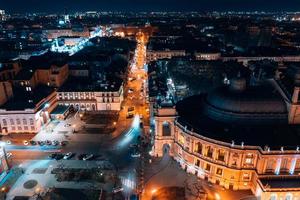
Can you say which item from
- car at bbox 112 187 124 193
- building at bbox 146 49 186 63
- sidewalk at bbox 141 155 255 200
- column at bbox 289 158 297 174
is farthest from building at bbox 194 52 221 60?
car at bbox 112 187 124 193

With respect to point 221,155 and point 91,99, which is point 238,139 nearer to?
point 221,155

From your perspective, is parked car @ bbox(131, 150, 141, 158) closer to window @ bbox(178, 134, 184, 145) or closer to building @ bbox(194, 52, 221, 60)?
window @ bbox(178, 134, 184, 145)

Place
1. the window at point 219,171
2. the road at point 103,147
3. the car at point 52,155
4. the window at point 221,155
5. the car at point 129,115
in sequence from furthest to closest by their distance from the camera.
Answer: the car at point 129,115
the car at point 52,155
the road at point 103,147
the window at point 219,171
the window at point 221,155

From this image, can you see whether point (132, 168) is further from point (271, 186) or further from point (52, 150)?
point (271, 186)

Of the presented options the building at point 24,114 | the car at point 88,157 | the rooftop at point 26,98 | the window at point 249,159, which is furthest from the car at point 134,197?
the rooftop at point 26,98

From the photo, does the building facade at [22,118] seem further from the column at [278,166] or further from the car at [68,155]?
the column at [278,166]

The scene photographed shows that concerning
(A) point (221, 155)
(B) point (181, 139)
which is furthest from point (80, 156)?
(A) point (221, 155)
